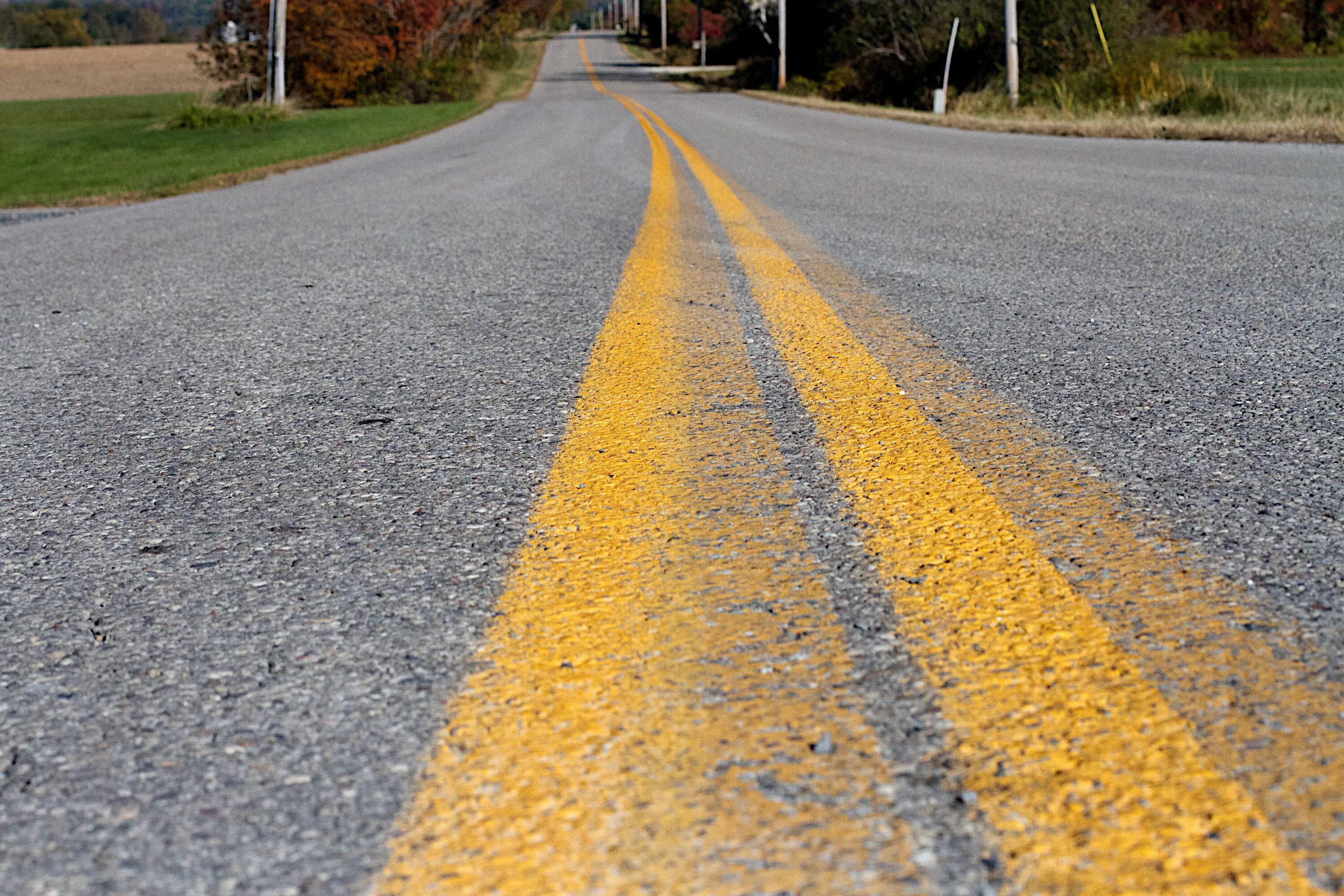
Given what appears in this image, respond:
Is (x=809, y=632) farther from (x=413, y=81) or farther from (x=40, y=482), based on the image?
(x=413, y=81)

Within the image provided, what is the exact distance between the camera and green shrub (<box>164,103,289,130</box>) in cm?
2030

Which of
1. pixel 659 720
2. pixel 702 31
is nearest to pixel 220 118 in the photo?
pixel 659 720

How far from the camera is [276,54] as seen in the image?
1042 inches

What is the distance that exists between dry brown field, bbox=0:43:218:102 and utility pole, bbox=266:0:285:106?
16.5 meters

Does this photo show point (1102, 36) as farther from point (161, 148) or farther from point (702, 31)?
point (702, 31)

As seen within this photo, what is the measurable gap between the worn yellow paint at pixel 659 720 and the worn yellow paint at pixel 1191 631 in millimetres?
321

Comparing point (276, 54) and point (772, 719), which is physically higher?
point (276, 54)

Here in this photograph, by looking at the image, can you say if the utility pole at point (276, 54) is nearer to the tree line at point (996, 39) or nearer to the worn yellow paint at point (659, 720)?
the tree line at point (996, 39)

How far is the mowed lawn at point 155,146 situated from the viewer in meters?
11.2

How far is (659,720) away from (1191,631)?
62cm

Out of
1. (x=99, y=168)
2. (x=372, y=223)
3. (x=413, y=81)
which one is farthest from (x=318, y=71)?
(x=372, y=223)

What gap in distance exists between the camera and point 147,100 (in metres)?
35.1

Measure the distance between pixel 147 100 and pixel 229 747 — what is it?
128 ft

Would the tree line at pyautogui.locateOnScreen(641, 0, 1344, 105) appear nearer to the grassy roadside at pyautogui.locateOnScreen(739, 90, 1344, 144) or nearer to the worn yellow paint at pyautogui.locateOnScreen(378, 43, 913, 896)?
the grassy roadside at pyautogui.locateOnScreen(739, 90, 1344, 144)
